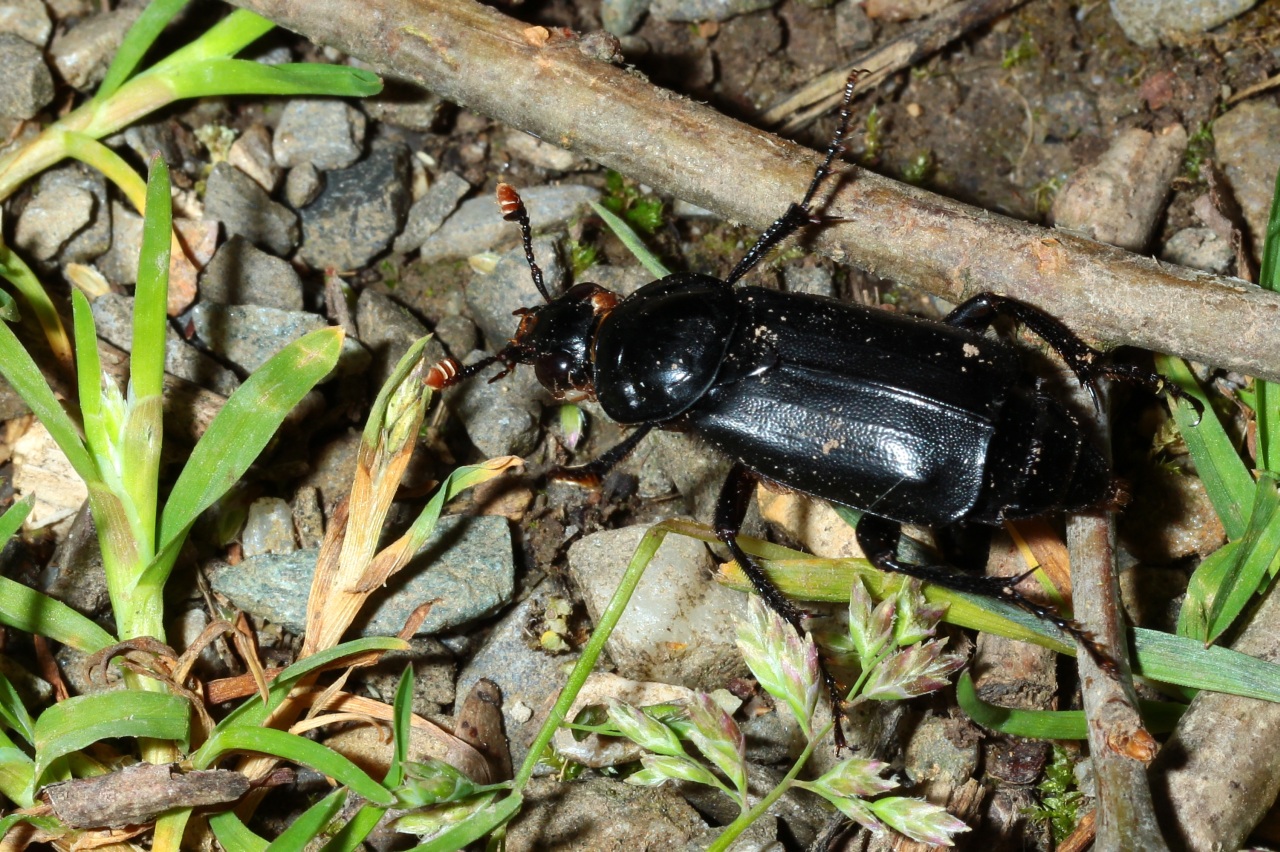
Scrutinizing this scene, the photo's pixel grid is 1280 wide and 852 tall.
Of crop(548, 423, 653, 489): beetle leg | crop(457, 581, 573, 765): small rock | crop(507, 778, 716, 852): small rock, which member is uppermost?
crop(548, 423, 653, 489): beetle leg

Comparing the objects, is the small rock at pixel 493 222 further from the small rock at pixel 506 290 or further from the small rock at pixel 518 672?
the small rock at pixel 518 672

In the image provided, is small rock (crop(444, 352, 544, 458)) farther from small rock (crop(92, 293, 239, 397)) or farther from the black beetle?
small rock (crop(92, 293, 239, 397))

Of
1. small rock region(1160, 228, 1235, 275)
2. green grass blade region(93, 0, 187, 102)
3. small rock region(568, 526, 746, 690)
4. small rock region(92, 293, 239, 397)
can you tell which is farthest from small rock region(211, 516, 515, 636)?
small rock region(1160, 228, 1235, 275)

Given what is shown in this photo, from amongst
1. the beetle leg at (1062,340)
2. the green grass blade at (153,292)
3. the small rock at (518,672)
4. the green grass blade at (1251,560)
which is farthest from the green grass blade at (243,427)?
the green grass blade at (1251,560)

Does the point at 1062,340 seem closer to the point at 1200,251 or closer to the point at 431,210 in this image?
the point at 1200,251

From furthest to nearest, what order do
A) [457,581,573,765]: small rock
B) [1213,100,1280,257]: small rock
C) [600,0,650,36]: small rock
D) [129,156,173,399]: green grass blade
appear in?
[600,0,650,36]: small rock, [1213,100,1280,257]: small rock, [457,581,573,765]: small rock, [129,156,173,399]: green grass blade

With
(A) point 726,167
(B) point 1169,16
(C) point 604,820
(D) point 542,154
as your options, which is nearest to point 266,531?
(C) point 604,820

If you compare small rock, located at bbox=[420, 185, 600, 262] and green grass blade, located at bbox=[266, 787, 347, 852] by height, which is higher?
small rock, located at bbox=[420, 185, 600, 262]
